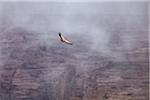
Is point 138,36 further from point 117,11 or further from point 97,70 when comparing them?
point 97,70

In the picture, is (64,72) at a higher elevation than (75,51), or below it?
below

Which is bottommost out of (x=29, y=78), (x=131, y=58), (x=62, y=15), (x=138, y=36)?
(x=29, y=78)

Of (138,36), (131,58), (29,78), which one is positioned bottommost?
(29,78)

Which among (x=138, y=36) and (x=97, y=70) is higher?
(x=138, y=36)

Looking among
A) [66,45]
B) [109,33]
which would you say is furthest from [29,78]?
[109,33]

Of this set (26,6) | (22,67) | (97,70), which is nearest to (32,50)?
(22,67)

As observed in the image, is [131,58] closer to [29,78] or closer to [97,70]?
[97,70]
